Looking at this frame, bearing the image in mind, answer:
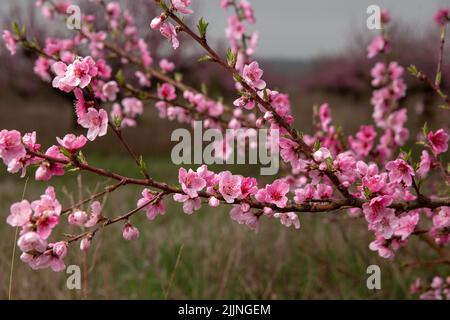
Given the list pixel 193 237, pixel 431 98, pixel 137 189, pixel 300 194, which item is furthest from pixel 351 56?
pixel 300 194

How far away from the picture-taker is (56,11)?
4023 millimetres

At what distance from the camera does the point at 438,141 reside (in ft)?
6.91

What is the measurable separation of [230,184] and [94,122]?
0.48 metres

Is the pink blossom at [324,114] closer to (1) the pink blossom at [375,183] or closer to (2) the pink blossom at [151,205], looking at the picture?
(1) the pink blossom at [375,183]

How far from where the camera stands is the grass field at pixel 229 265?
12.2ft

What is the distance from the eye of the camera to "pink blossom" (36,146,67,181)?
1.68 metres

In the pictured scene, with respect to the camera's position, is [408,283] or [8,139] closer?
[8,139]

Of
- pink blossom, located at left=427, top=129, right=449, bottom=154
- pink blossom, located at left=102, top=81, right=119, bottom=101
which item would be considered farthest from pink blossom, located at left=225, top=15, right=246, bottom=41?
pink blossom, located at left=427, top=129, right=449, bottom=154

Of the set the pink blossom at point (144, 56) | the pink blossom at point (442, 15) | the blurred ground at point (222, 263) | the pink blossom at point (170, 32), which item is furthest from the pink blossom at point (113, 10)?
the pink blossom at point (170, 32)

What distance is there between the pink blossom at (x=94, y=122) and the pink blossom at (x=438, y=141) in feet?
3.95

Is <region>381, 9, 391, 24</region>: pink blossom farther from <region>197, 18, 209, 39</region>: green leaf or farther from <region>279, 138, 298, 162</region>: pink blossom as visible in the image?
<region>197, 18, 209, 39</region>: green leaf

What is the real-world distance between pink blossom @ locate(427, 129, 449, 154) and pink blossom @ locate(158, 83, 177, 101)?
5.50 feet

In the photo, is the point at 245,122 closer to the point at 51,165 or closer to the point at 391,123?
the point at 391,123

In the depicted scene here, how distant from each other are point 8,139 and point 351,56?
26825 millimetres
